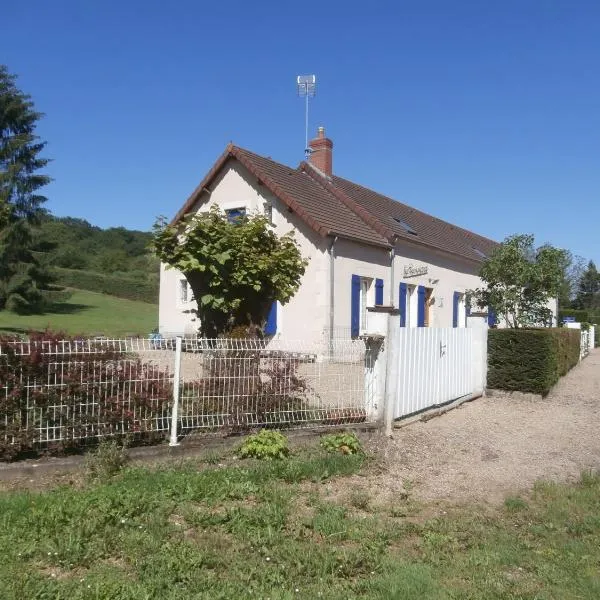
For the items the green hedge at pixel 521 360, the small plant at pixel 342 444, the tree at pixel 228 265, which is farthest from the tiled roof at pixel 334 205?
the small plant at pixel 342 444

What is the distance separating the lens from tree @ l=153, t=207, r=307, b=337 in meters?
8.27

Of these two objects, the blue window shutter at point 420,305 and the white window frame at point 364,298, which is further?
the blue window shutter at point 420,305

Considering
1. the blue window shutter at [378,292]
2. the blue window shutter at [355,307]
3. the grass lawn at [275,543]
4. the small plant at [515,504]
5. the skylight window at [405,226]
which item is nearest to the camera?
the grass lawn at [275,543]

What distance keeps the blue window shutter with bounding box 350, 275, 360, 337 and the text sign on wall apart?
294 cm

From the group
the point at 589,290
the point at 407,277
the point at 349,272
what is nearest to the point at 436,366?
the point at 349,272

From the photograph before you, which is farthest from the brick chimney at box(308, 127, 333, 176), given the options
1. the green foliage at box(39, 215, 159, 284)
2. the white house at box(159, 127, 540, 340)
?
the green foliage at box(39, 215, 159, 284)

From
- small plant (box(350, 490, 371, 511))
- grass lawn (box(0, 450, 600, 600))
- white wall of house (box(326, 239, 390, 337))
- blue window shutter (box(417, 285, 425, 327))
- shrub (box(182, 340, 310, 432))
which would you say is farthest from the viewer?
blue window shutter (box(417, 285, 425, 327))

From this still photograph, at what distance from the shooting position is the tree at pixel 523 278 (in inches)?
638

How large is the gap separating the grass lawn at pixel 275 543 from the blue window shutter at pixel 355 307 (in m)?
12.1

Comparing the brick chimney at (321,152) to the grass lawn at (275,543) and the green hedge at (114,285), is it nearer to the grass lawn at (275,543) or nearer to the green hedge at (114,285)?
the grass lawn at (275,543)

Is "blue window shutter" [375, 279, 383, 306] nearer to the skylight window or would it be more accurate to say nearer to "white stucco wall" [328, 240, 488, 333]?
"white stucco wall" [328, 240, 488, 333]

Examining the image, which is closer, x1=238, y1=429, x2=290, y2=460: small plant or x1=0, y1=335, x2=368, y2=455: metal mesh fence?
x1=0, y1=335, x2=368, y2=455: metal mesh fence

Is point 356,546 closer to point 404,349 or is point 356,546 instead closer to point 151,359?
point 151,359

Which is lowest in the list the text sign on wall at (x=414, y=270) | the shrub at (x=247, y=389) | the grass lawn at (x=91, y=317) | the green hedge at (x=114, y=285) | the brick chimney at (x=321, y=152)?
the shrub at (x=247, y=389)
